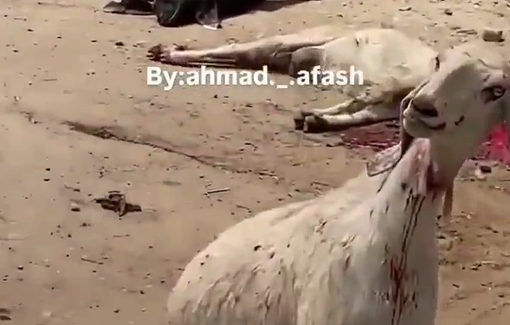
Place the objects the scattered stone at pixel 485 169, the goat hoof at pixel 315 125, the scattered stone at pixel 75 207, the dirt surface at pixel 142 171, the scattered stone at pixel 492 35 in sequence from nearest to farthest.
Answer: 1. the dirt surface at pixel 142 171
2. the scattered stone at pixel 75 207
3. the scattered stone at pixel 485 169
4. the goat hoof at pixel 315 125
5. the scattered stone at pixel 492 35

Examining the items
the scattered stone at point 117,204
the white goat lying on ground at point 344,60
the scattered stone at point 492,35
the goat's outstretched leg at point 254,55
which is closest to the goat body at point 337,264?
the scattered stone at point 117,204

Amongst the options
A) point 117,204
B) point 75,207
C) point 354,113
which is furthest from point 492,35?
point 75,207

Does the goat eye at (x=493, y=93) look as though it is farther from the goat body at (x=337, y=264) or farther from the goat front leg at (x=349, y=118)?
the goat front leg at (x=349, y=118)

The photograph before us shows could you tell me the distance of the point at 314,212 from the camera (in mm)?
1549

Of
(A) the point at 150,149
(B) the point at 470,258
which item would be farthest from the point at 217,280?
(A) the point at 150,149

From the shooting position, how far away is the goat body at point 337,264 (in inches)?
55.0

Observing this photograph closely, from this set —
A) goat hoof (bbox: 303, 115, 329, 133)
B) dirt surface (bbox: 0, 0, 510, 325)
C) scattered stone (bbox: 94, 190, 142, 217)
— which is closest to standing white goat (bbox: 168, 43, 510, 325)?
dirt surface (bbox: 0, 0, 510, 325)

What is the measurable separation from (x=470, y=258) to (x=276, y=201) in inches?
22.9

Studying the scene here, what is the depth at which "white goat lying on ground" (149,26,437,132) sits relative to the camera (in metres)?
3.17

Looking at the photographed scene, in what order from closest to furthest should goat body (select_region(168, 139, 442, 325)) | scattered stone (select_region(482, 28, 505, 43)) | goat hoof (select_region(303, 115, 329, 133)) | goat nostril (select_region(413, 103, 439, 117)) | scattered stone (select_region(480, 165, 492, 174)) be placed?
goat nostril (select_region(413, 103, 439, 117)), goat body (select_region(168, 139, 442, 325)), scattered stone (select_region(480, 165, 492, 174)), goat hoof (select_region(303, 115, 329, 133)), scattered stone (select_region(482, 28, 505, 43))

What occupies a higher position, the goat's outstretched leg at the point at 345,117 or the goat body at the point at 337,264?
the goat body at the point at 337,264

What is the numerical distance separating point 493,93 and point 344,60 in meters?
2.16

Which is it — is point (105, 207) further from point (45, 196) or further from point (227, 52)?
point (227, 52)

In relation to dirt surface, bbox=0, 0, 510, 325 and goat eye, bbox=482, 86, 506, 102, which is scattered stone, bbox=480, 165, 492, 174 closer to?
dirt surface, bbox=0, 0, 510, 325
